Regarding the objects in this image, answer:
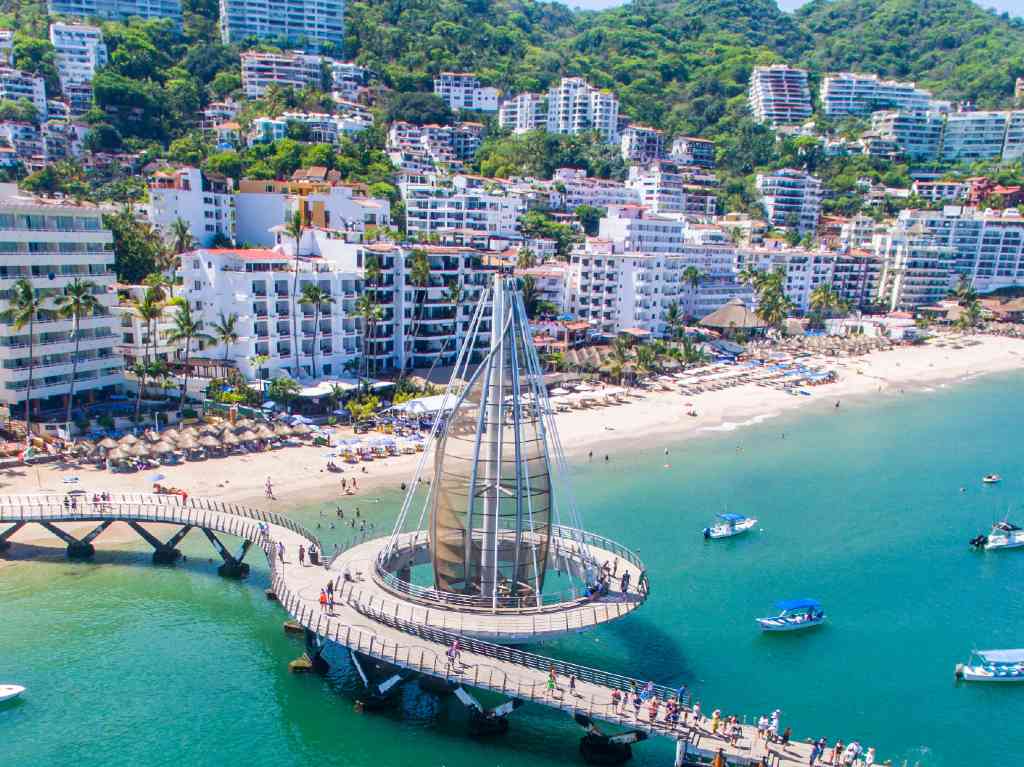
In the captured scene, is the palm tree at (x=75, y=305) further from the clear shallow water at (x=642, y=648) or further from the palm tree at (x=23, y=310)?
the clear shallow water at (x=642, y=648)

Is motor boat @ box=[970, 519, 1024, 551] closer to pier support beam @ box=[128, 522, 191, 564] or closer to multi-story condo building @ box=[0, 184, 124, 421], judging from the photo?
pier support beam @ box=[128, 522, 191, 564]

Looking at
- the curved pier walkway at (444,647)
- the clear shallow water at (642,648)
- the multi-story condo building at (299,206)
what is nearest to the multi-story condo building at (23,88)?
the multi-story condo building at (299,206)

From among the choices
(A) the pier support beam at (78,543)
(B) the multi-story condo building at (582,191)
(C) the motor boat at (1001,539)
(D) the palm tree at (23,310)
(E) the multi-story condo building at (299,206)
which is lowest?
(C) the motor boat at (1001,539)

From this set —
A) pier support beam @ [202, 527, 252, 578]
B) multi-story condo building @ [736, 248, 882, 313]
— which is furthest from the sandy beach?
multi-story condo building @ [736, 248, 882, 313]

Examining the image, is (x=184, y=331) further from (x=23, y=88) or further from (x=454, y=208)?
(x=23, y=88)

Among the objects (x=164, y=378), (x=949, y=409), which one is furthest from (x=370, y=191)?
(x=949, y=409)

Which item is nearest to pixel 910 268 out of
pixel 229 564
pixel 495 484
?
pixel 495 484

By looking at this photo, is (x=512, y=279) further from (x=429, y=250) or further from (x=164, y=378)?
(x=429, y=250)

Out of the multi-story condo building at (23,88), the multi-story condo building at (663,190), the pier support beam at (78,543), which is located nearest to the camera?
the pier support beam at (78,543)
